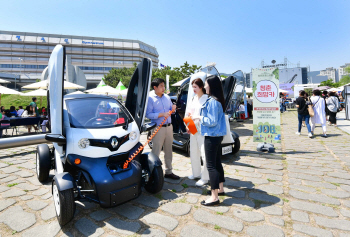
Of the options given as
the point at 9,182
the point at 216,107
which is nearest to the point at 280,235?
the point at 216,107

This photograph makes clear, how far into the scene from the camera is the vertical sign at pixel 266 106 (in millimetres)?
5641

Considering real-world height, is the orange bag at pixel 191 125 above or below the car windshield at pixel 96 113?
below

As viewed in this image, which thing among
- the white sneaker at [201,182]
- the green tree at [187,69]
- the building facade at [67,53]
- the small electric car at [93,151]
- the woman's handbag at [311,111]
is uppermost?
the building facade at [67,53]

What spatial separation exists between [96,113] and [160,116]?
1.08 meters

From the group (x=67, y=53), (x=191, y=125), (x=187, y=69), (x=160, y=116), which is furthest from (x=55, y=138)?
(x=67, y=53)

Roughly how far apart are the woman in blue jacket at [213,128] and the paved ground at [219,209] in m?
0.29

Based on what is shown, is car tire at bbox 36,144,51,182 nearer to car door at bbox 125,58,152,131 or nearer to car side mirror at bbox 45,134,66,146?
car side mirror at bbox 45,134,66,146

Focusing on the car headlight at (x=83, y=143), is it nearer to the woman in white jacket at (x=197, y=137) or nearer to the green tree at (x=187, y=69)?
the woman in white jacket at (x=197, y=137)

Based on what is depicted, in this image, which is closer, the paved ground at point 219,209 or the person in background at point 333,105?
the paved ground at point 219,209

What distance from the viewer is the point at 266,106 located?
5.76m

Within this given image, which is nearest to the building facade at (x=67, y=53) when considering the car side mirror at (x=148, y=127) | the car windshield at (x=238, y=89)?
the car windshield at (x=238, y=89)

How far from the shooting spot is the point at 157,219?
2559 millimetres

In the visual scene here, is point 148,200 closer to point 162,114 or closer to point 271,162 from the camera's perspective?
point 162,114

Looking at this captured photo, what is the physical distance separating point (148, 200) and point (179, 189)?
609 millimetres
